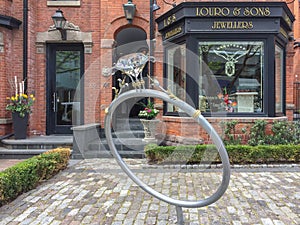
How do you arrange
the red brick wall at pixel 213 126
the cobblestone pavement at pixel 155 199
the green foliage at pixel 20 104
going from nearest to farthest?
the cobblestone pavement at pixel 155 199
the red brick wall at pixel 213 126
the green foliage at pixel 20 104

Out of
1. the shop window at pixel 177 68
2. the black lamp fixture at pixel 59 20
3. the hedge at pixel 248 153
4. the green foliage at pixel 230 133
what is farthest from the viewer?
the black lamp fixture at pixel 59 20

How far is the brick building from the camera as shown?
6.91 meters

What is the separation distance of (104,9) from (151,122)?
13.0ft

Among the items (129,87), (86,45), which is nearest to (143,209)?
(129,87)

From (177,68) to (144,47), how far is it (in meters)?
1.73

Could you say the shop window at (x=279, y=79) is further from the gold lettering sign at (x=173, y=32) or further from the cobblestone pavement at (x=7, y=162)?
the cobblestone pavement at (x=7, y=162)

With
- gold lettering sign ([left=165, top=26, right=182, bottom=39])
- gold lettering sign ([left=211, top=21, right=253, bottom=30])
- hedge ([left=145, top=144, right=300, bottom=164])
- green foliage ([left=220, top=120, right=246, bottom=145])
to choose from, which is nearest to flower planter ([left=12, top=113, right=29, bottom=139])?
hedge ([left=145, top=144, right=300, bottom=164])

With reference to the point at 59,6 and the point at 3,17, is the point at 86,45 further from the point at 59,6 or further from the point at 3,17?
the point at 3,17

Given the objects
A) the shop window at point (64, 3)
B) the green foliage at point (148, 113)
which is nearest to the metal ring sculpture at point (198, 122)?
the green foliage at point (148, 113)

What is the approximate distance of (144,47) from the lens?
19.8 feet

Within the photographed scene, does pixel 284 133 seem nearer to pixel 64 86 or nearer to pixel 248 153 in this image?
pixel 248 153

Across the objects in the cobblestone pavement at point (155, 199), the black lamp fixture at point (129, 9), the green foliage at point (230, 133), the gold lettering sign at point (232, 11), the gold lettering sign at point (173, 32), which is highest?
the black lamp fixture at point (129, 9)

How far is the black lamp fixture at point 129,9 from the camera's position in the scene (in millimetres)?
7848

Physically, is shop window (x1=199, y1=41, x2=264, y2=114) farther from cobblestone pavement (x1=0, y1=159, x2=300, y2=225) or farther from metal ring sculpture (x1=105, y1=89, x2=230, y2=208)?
metal ring sculpture (x1=105, y1=89, x2=230, y2=208)
